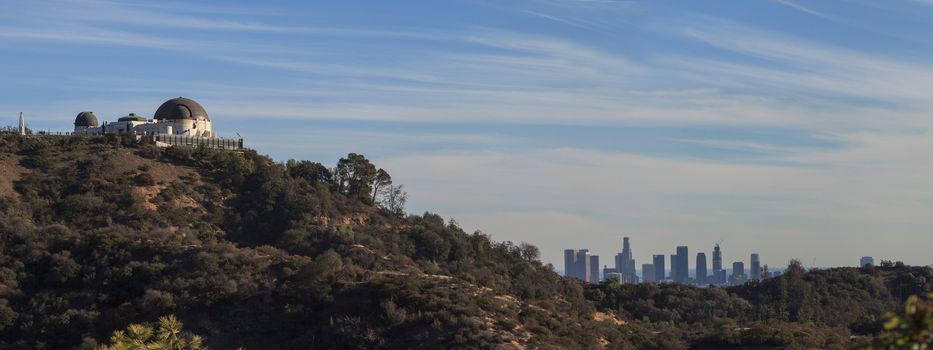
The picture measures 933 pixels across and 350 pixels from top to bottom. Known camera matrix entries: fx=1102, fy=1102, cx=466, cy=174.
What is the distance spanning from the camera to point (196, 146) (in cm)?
8581

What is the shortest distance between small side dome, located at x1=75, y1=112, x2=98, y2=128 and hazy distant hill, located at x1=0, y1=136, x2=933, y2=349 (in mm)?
5404

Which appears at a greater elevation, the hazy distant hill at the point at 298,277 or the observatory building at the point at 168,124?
the observatory building at the point at 168,124

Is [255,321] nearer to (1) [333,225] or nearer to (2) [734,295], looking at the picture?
(1) [333,225]

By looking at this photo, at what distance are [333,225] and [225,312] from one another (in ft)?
72.3

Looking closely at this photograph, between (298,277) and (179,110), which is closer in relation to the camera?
(298,277)

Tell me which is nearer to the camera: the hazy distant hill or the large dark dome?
the hazy distant hill

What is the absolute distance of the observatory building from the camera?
86.8 metres

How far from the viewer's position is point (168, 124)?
86.7 meters

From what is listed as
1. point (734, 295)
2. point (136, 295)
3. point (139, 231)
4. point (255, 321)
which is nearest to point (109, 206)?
point (139, 231)

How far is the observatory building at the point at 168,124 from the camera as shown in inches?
3418

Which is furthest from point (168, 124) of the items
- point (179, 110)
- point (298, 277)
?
point (298, 277)

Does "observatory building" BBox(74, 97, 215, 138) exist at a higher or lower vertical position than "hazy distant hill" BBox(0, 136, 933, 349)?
higher

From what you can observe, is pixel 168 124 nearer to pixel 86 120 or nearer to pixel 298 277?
pixel 86 120

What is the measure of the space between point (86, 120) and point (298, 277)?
129 ft
